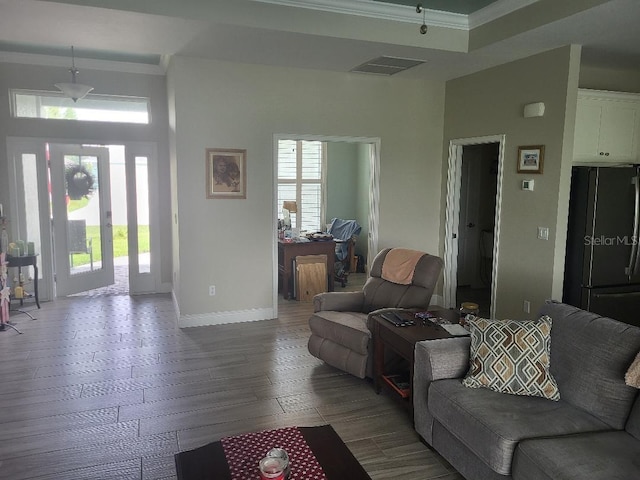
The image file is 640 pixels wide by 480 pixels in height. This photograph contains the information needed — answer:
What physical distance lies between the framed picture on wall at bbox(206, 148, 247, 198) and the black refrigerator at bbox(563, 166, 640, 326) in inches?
134

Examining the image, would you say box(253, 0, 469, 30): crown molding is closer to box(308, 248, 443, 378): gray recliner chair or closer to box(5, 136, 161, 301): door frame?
box(308, 248, 443, 378): gray recliner chair

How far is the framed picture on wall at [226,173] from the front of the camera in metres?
5.11

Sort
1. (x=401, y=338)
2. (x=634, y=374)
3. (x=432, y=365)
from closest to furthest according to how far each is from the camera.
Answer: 1. (x=634, y=374)
2. (x=432, y=365)
3. (x=401, y=338)

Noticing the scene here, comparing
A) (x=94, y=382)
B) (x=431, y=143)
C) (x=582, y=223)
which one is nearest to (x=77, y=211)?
(x=94, y=382)

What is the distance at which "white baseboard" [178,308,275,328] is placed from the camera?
17.0 feet

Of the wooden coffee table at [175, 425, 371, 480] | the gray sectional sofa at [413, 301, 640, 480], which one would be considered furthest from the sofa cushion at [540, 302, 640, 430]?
the wooden coffee table at [175, 425, 371, 480]

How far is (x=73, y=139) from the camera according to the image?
6.09m

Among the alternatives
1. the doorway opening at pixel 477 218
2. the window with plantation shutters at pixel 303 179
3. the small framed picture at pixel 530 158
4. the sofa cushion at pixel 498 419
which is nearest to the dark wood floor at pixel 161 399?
the sofa cushion at pixel 498 419

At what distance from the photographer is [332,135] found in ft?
18.4

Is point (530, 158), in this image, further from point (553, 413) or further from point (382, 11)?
point (553, 413)

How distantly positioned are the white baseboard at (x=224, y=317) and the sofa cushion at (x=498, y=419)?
3.11m

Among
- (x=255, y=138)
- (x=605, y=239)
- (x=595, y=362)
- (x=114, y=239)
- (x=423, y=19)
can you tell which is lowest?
(x=595, y=362)

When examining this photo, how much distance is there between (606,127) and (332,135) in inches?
115

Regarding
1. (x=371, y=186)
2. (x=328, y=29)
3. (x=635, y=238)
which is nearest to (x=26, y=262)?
(x=371, y=186)
